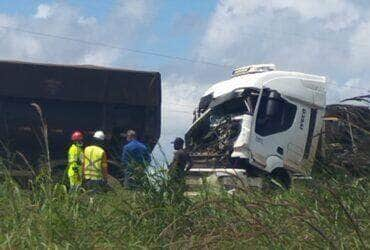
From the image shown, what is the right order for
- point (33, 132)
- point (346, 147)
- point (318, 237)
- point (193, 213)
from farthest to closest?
point (33, 132), point (346, 147), point (193, 213), point (318, 237)

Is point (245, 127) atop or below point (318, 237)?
below

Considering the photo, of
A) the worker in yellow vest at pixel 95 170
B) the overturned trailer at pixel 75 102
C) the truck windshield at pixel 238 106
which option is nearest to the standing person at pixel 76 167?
the worker in yellow vest at pixel 95 170

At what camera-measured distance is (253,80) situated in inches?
650

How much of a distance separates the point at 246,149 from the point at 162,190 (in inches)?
320

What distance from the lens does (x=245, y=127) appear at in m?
16.1

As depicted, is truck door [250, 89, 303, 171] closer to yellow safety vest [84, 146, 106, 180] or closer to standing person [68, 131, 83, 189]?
yellow safety vest [84, 146, 106, 180]

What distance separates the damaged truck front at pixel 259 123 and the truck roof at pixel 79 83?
1553 mm

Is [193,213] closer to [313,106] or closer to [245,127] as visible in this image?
[245,127]

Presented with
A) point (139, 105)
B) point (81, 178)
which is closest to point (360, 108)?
point (81, 178)

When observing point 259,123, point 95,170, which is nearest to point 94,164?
point 95,170

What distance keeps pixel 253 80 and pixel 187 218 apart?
358 inches

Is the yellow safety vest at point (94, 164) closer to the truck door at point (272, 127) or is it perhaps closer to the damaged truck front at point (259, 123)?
the damaged truck front at point (259, 123)

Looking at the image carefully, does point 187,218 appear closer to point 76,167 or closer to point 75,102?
point 76,167

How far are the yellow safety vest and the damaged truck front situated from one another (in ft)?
13.0
